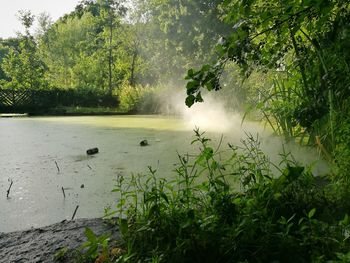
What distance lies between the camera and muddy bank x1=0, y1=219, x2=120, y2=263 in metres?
1.40

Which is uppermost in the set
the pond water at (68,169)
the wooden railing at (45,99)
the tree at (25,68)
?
the tree at (25,68)

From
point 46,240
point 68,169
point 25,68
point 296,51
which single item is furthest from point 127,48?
point 46,240

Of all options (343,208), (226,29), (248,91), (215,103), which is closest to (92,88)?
(226,29)

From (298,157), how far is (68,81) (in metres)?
22.9

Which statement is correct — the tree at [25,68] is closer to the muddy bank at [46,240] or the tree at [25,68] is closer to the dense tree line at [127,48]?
the dense tree line at [127,48]

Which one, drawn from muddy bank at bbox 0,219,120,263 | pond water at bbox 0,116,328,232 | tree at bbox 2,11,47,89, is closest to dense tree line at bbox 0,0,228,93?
tree at bbox 2,11,47,89

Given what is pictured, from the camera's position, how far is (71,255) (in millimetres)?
1330

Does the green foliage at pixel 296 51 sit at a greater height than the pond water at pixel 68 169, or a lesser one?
greater

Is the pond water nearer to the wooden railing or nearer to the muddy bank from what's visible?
the muddy bank

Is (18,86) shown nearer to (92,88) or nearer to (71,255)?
(92,88)

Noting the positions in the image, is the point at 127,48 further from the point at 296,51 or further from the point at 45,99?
the point at 296,51

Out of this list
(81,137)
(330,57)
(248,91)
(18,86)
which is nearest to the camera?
(330,57)

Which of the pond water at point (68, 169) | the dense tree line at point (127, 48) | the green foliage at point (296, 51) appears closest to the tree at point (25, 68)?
the dense tree line at point (127, 48)

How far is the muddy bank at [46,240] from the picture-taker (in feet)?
4.59
